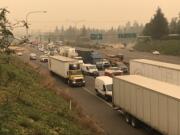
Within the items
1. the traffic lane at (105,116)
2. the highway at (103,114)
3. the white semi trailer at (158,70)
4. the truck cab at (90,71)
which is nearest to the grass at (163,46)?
the truck cab at (90,71)

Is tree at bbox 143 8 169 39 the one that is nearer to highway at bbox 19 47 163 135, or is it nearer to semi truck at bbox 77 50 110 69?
semi truck at bbox 77 50 110 69

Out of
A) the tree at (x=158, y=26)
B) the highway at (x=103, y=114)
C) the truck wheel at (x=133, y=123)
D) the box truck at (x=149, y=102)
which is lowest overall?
the highway at (x=103, y=114)

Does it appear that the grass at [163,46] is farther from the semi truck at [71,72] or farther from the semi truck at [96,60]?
the semi truck at [71,72]

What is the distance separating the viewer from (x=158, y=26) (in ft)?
408

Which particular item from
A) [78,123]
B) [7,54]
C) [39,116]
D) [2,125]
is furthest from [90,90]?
[7,54]

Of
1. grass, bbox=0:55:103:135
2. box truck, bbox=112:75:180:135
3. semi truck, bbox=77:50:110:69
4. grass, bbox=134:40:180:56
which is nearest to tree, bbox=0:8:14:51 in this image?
grass, bbox=0:55:103:135

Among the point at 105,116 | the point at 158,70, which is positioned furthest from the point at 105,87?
the point at 105,116

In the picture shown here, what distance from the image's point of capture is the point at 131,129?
2603cm

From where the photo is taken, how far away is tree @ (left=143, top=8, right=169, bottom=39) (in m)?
122

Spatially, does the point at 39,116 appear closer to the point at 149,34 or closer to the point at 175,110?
the point at 175,110

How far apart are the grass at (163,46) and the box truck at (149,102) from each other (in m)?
77.7

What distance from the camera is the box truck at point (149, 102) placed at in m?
19.8

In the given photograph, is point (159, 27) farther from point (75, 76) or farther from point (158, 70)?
point (158, 70)

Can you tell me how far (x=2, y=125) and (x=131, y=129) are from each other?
1285 cm
